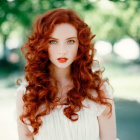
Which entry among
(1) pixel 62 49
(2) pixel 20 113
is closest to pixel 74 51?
(1) pixel 62 49

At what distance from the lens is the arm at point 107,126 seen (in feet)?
6.72

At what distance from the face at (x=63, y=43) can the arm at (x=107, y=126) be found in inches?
25.1

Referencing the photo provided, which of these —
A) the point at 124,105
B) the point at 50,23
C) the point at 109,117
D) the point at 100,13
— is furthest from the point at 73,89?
the point at 100,13

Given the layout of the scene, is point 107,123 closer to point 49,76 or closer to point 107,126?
point 107,126

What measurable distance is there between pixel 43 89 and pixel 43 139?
→ 0.47 metres

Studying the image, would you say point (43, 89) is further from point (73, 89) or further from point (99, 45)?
point (99, 45)

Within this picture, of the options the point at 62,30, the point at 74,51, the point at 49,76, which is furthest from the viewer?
the point at 49,76

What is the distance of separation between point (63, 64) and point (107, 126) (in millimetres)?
748

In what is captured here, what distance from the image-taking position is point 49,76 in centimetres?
218

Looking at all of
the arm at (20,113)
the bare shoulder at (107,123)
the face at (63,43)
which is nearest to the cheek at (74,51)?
the face at (63,43)

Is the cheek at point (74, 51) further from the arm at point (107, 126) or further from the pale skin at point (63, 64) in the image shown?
the arm at point (107, 126)

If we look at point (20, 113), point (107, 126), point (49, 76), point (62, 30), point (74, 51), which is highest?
point (62, 30)

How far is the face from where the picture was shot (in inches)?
74.2

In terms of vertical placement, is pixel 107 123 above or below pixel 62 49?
below
